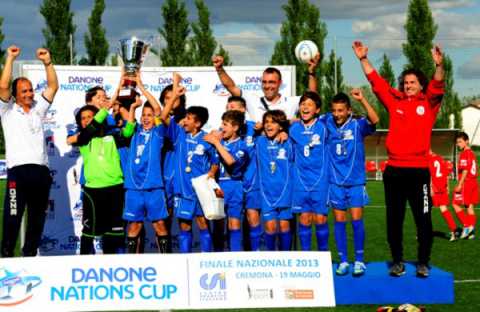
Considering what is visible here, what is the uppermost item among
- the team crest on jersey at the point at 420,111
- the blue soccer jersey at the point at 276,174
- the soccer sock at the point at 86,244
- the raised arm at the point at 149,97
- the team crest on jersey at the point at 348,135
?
the raised arm at the point at 149,97

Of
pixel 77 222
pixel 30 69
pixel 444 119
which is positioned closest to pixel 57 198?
pixel 77 222

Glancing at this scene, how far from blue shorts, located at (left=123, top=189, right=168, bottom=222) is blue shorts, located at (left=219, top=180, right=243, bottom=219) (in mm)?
761

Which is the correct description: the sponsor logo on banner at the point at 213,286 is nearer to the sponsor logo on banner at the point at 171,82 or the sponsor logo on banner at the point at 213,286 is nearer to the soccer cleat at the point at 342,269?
the soccer cleat at the point at 342,269

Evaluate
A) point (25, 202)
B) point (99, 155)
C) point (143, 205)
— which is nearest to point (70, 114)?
point (99, 155)

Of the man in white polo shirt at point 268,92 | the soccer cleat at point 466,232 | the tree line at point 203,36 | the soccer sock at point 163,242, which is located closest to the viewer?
the man in white polo shirt at point 268,92

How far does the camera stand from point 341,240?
816cm

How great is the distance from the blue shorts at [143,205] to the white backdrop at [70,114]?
1959 mm

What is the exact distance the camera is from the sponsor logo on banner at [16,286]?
20.8 ft

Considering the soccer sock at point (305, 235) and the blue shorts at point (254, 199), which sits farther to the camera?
the blue shorts at point (254, 199)

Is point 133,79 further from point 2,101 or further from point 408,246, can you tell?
point 408,246

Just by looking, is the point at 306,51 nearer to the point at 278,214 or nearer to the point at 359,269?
the point at 278,214

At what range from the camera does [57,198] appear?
10.6m

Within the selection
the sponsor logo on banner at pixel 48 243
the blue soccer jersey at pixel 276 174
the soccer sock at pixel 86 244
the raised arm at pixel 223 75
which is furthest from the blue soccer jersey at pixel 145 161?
the sponsor logo on banner at pixel 48 243

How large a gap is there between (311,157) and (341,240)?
3.06 ft
